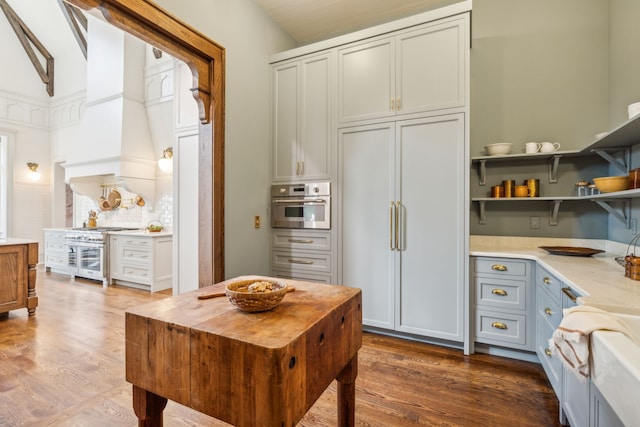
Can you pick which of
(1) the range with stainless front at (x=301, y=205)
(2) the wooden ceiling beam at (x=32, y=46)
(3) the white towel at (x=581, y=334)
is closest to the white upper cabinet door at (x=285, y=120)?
(1) the range with stainless front at (x=301, y=205)

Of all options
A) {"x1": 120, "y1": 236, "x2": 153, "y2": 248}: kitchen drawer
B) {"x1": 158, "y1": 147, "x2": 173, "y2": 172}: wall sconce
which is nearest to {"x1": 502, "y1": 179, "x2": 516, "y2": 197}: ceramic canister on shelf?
{"x1": 120, "y1": 236, "x2": 153, "y2": 248}: kitchen drawer

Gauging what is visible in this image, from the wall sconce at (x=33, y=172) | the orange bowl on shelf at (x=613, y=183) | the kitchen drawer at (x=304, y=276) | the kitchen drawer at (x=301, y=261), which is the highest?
the wall sconce at (x=33, y=172)

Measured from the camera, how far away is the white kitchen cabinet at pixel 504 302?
2.33 metres

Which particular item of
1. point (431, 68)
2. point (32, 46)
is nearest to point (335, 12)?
point (431, 68)

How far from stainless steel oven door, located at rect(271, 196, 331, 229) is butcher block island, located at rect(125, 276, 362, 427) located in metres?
1.73

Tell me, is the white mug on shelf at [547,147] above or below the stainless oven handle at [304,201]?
above

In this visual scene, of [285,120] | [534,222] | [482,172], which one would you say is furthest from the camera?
[285,120]

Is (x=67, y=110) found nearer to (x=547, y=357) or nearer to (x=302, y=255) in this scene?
(x=302, y=255)

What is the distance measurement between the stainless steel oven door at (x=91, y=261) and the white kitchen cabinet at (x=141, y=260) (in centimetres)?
12

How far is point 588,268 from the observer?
185 cm

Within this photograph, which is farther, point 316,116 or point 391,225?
point 316,116

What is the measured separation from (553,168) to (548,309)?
1423mm

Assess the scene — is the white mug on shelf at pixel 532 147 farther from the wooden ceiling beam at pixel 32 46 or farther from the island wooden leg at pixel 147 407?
the wooden ceiling beam at pixel 32 46

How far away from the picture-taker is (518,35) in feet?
9.44
